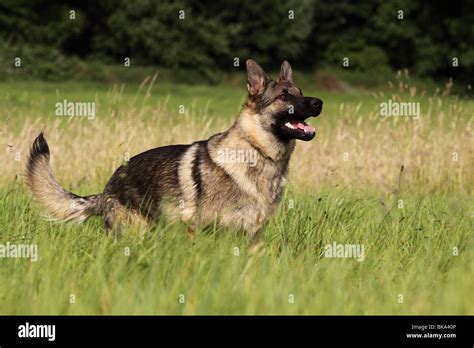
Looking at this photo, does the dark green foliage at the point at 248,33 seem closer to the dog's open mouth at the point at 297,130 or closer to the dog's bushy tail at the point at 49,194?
the dog's bushy tail at the point at 49,194

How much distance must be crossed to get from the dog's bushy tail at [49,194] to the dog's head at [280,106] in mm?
1735

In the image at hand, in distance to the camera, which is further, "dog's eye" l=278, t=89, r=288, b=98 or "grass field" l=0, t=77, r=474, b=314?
"dog's eye" l=278, t=89, r=288, b=98

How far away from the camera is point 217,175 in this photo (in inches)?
272

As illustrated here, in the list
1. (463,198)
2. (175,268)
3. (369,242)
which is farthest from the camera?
(463,198)

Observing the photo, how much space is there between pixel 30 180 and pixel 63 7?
49010mm

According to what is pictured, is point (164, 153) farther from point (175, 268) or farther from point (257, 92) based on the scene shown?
point (175, 268)

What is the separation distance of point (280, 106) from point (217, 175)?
2.76ft

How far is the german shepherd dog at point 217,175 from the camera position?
6.84m

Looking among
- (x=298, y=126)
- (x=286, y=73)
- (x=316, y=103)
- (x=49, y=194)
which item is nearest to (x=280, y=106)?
(x=298, y=126)

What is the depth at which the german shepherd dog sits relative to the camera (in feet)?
22.4

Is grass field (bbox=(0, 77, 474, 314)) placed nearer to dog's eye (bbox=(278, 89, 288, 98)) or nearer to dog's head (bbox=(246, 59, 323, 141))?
dog's head (bbox=(246, 59, 323, 141))

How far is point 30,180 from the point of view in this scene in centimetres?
737

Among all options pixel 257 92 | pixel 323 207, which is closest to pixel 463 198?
pixel 323 207

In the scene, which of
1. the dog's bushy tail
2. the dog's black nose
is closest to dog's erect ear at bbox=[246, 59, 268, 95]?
the dog's black nose
